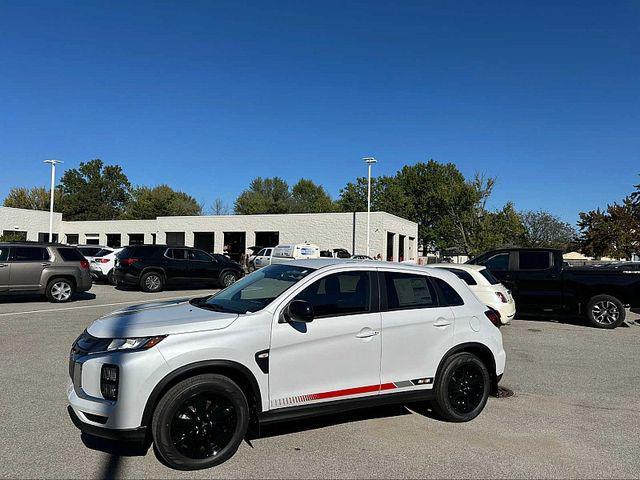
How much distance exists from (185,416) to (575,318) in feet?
42.8

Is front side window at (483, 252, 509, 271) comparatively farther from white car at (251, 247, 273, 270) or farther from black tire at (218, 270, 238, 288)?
white car at (251, 247, 273, 270)

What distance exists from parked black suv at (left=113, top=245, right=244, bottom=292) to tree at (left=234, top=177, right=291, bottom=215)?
5743 centimetres

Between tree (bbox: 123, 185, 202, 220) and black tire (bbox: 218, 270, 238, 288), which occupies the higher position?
tree (bbox: 123, 185, 202, 220)

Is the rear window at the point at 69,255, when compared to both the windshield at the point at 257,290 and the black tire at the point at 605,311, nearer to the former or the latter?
the windshield at the point at 257,290

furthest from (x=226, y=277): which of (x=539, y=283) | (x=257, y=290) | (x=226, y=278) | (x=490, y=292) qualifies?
(x=257, y=290)

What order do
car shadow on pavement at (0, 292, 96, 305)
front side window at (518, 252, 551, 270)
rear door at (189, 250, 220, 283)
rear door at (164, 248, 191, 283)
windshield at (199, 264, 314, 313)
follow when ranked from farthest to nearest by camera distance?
rear door at (189, 250, 220, 283)
rear door at (164, 248, 191, 283)
car shadow on pavement at (0, 292, 96, 305)
front side window at (518, 252, 551, 270)
windshield at (199, 264, 314, 313)

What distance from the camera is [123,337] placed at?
397cm

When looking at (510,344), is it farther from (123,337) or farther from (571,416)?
(123,337)

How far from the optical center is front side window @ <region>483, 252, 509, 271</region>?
13.0m

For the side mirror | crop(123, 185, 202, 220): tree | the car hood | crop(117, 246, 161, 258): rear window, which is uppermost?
crop(123, 185, 202, 220): tree

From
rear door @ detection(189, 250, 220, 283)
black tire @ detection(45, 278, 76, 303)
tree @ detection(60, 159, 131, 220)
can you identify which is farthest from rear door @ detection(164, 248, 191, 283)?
tree @ detection(60, 159, 131, 220)

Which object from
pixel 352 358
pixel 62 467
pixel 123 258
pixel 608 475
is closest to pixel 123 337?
pixel 62 467

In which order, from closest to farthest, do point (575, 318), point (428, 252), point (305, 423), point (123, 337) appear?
1. point (123, 337)
2. point (305, 423)
3. point (575, 318)
4. point (428, 252)

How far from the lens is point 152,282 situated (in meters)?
18.9
